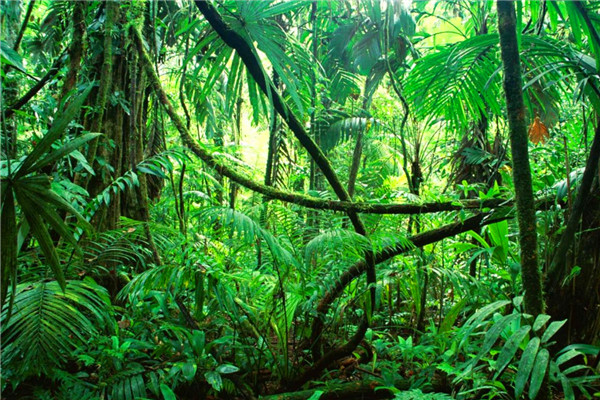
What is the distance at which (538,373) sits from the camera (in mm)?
973

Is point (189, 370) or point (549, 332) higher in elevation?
point (549, 332)

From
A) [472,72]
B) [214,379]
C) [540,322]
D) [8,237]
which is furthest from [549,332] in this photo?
[472,72]

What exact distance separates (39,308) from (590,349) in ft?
6.63

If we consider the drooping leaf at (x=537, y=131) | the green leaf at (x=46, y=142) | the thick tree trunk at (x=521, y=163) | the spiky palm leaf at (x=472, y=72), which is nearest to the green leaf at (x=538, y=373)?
the thick tree trunk at (x=521, y=163)

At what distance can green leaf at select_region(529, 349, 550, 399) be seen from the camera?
95 centimetres

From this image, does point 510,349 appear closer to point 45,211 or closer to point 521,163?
point 521,163

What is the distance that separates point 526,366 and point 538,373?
0.03 m

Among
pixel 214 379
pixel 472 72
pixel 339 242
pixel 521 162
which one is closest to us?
pixel 521 162

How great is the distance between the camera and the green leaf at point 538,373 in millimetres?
952

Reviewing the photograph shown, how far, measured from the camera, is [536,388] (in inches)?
37.5

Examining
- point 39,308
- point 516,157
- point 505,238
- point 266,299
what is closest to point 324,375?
point 266,299

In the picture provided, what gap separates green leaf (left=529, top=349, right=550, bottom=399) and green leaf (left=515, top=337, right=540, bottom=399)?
13mm

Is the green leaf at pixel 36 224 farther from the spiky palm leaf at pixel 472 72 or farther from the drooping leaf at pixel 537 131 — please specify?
the drooping leaf at pixel 537 131

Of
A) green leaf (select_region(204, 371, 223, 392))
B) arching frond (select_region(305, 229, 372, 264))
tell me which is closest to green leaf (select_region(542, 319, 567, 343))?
arching frond (select_region(305, 229, 372, 264))
